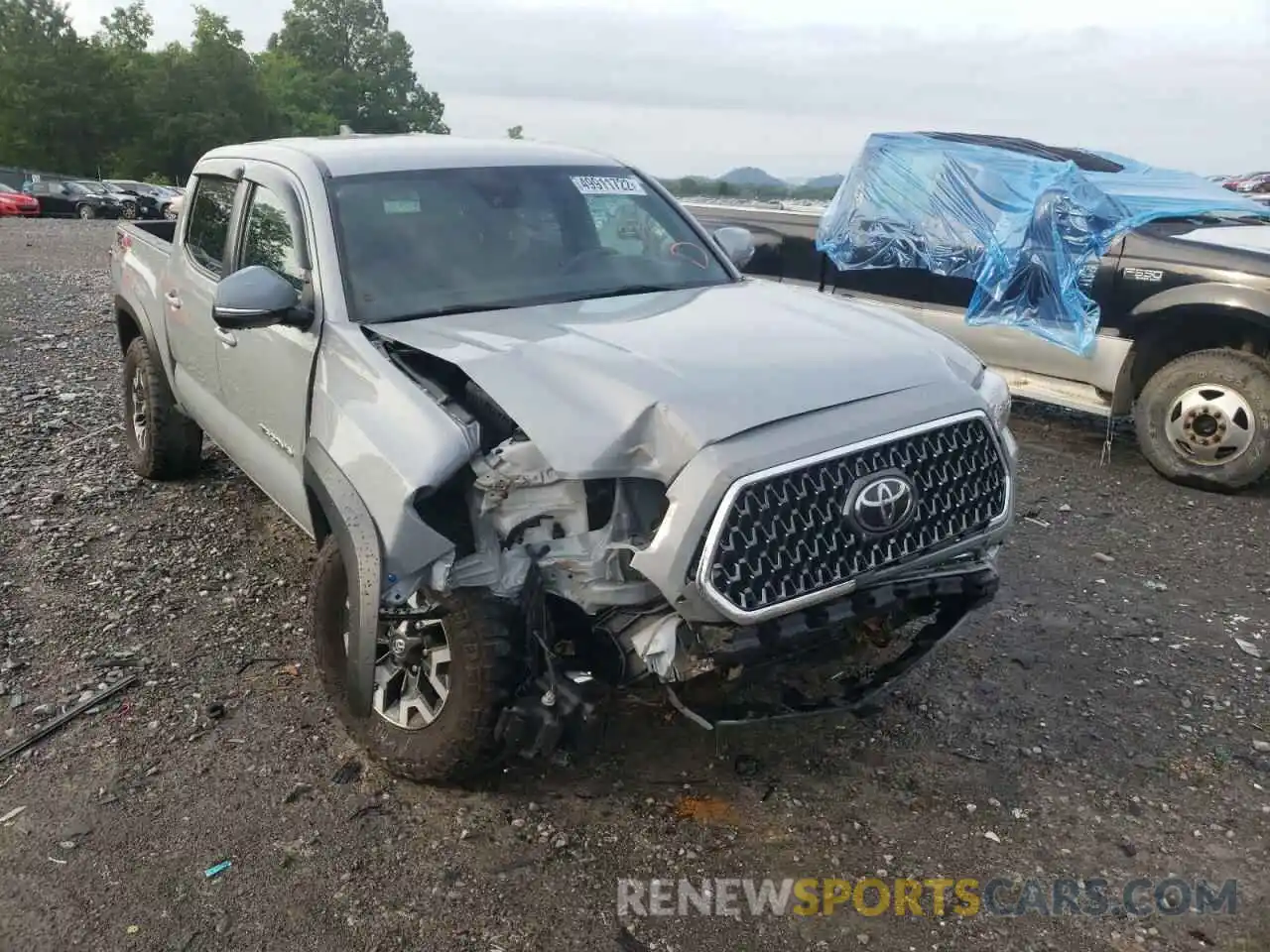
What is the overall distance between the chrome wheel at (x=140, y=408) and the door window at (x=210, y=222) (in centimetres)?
103

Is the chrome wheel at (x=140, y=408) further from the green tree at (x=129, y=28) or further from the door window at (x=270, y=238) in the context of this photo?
the green tree at (x=129, y=28)

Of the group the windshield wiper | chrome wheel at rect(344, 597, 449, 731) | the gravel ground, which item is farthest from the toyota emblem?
the windshield wiper

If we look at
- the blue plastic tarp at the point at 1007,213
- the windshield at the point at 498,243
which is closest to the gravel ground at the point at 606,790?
the windshield at the point at 498,243

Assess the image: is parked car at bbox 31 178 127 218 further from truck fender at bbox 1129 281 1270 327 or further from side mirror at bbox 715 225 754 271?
truck fender at bbox 1129 281 1270 327

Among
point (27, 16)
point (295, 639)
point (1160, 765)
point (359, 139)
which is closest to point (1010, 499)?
point (1160, 765)

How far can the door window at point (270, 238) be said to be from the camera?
3.79m

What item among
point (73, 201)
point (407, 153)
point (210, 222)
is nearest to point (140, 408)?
point (210, 222)

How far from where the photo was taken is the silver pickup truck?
2625mm

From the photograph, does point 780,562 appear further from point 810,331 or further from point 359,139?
point 359,139

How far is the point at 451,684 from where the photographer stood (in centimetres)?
292

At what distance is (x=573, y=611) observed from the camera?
286 centimetres

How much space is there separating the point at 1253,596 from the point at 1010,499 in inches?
89.6

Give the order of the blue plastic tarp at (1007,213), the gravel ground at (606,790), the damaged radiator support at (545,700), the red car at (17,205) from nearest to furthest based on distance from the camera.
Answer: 1. the gravel ground at (606,790)
2. the damaged radiator support at (545,700)
3. the blue plastic tarp at (1007,213)
4. the red car at (17,205)

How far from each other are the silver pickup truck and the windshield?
0.01m
